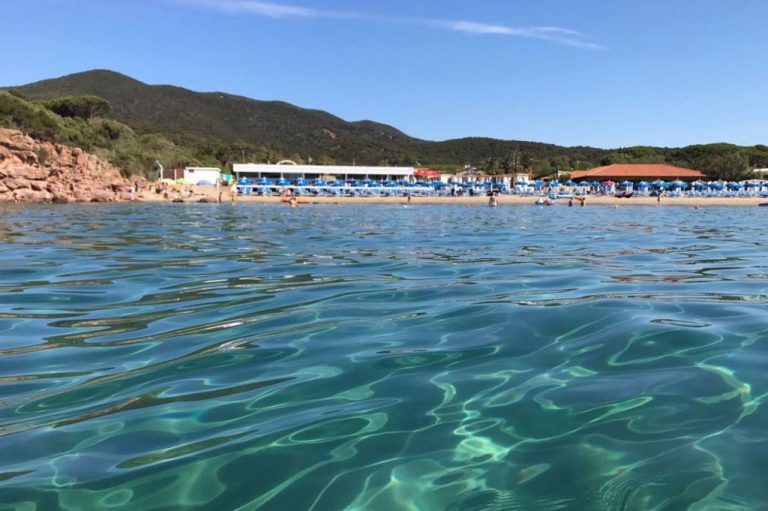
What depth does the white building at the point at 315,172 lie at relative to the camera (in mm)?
63812

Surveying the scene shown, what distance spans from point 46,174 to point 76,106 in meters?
39.3

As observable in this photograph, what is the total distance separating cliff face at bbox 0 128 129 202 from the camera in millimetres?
29562

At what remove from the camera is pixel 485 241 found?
33.1ft

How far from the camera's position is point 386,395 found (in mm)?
2465

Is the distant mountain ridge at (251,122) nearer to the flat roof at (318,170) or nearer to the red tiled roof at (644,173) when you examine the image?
the flat roof at (318,170)

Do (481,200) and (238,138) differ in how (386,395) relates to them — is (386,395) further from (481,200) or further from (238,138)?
(238,138)

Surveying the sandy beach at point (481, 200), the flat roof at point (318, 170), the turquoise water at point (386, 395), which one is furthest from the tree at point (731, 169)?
the turquoise water at point (386, 395)

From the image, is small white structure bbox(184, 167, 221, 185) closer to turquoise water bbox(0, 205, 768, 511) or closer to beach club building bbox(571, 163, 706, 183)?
beach club building bbox(571, 163, 706, 183)

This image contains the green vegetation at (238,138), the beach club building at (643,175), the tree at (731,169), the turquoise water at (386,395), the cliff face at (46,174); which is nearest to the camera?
the turquoise water at (386,395)

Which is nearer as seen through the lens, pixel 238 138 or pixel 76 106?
pixel 76 106

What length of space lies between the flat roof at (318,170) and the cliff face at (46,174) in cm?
2610

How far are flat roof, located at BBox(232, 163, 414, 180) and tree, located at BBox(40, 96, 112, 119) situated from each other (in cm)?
1860

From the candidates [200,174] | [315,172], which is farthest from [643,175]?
[200,174]

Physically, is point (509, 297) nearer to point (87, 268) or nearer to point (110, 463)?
point (110, 463)
